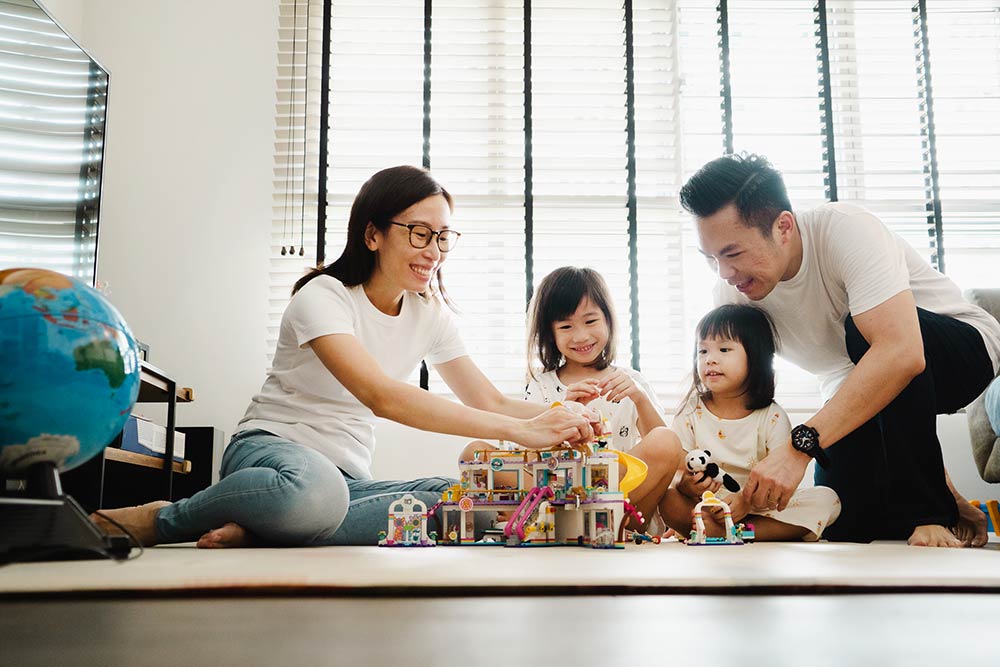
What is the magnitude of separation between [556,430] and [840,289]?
2.94 ft

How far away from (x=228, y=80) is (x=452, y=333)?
5.94 feet

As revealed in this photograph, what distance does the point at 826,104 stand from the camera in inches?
138

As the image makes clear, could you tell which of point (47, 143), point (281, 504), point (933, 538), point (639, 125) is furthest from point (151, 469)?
point (639, 125)

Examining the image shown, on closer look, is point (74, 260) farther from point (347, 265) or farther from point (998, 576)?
point (998, 576)

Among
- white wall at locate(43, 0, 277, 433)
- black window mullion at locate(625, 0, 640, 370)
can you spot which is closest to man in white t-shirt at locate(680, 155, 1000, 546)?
black window mullion at locate(625, 0, 640, 370)

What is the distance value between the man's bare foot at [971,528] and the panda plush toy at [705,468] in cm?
46

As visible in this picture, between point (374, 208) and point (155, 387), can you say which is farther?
point (155, 387)

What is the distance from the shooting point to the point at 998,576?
893 mm

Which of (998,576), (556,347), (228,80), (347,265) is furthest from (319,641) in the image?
(228,80)

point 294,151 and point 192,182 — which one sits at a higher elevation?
point 294,151

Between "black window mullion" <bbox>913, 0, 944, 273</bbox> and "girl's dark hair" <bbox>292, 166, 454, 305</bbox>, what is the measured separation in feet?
7.88

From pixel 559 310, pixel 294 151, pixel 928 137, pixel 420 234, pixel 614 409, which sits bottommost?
pixel 614 409

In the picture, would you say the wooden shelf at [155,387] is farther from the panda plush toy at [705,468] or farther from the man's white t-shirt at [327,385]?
the panda plush toy at [705,468]

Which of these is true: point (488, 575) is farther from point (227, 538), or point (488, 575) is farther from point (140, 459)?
point (140, 459)
